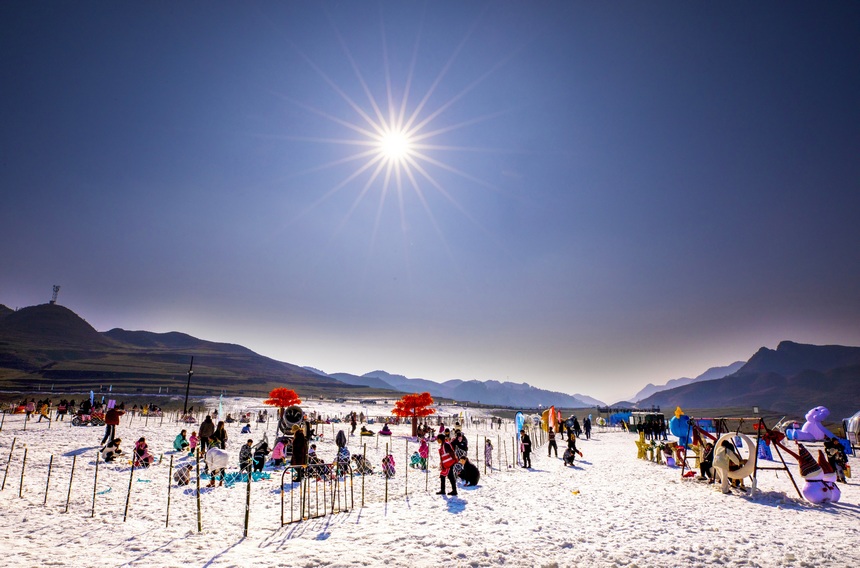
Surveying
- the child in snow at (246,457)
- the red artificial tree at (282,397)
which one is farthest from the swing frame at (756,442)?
the red artificial tree at (282,397)

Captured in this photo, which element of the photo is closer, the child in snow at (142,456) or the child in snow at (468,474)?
the child in snow at (468,474)

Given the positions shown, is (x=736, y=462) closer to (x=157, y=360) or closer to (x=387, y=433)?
(x=387, y=433)

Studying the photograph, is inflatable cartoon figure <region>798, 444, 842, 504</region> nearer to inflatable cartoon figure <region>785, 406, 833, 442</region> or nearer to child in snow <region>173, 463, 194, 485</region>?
inflatable cartoon figure <region>785, 406, 833, 442</region>

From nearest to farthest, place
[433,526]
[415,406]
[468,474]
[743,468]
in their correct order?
[433,526] < [743,468] < [468,474] < [415,406]

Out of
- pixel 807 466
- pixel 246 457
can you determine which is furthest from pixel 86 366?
pixel 807 466

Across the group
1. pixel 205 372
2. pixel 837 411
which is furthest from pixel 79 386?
pixel 837 411

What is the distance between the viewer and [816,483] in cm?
1299

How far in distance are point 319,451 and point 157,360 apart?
173 meters

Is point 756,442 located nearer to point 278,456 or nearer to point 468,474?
point 468,474

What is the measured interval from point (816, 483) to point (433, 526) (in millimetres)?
13187

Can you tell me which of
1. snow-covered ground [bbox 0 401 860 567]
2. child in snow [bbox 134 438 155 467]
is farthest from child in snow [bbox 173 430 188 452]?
snow-covered ground [bbox 0 401 860 567]

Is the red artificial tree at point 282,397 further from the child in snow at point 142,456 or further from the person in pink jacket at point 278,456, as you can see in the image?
the child in snow at point 142,456

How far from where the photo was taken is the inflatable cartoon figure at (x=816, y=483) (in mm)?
12898

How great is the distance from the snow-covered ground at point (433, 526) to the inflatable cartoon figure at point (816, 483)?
46 centimetres
